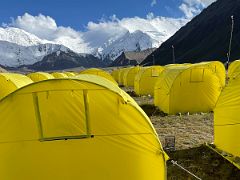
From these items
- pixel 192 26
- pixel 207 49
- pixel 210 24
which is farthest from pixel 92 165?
pixel 192 26

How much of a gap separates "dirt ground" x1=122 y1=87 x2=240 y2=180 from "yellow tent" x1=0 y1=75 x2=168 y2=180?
2659 mm

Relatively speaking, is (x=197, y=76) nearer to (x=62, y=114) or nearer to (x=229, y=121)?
(x=229, y=121)

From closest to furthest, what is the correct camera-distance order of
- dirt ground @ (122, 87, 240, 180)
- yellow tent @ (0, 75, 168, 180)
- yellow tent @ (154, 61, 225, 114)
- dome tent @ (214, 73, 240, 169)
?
1. yellow tent @ (0, 75, 168, 180)
2. dirt ground @ (122, 87, 240, 180)
3. dome tent @ (214, 73, 240, 169)
4. yellow tent @ (154, 61, 225, 114)

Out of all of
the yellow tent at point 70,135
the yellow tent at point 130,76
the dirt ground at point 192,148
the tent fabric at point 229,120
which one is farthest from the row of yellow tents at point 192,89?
the yellow tent at point 130,76

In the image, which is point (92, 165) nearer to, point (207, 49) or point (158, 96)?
point (158, 96)

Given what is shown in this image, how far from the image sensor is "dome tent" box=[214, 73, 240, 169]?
1210 centimetres

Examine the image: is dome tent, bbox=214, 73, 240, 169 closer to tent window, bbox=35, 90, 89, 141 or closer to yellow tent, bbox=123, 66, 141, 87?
tent window, bbox=35, 90, 89, 141

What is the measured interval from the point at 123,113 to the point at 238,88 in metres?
4.83

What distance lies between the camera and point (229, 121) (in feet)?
41.1

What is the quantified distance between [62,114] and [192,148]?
253 inches

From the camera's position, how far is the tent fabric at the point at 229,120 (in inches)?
477

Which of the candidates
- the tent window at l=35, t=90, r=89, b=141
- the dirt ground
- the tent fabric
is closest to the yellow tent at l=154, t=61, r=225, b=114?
the dirt ground

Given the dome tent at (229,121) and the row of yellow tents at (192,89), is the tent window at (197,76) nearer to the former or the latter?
the row of yellow tents at (192,89)

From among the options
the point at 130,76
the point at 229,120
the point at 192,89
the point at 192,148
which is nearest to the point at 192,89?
the point at 192,89
